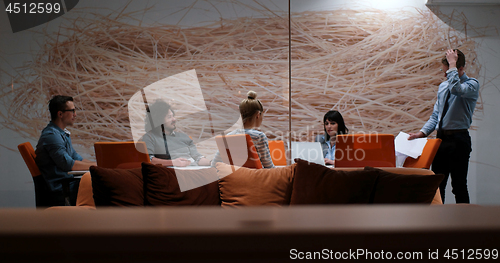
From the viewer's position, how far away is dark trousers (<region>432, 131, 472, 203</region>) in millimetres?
3166

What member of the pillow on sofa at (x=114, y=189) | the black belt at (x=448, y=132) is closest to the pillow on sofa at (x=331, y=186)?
the pillow on sofa at (x=114, y=189)

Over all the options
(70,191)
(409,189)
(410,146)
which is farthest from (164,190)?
(410,146)

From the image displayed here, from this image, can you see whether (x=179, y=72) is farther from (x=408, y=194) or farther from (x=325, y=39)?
(x=408, y=194)

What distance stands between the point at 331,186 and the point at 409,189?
A: 1.20 ft

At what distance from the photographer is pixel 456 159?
316 centimetres

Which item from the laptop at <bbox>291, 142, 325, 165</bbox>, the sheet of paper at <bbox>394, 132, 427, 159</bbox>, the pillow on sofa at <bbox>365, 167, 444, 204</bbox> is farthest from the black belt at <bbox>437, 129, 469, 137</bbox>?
the pillow on sofa at <bbox>365, 167, 444, 204</bbox>

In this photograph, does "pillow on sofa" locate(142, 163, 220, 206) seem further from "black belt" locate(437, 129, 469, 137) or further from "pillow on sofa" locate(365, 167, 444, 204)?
"black belt" locate(437, 129, 469, 137)

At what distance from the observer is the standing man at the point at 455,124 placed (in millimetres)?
3191

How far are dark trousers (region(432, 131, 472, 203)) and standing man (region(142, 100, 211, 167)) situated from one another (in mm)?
2214

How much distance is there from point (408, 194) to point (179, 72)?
3416 millimetres

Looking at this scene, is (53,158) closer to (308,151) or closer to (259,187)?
(259,187)

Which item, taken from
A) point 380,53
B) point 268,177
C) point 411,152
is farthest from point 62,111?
point 380,53

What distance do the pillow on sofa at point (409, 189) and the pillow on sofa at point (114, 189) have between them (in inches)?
49.5

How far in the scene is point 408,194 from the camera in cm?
162
